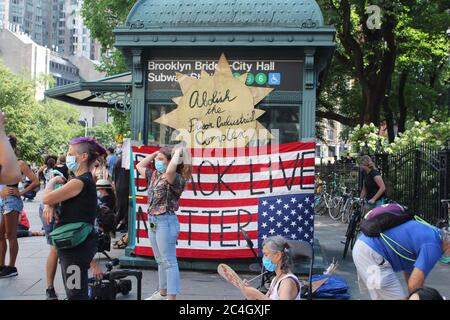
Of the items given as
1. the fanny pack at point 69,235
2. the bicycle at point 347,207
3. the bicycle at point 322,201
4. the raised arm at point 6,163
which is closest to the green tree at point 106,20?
the bicycle at point 322,201

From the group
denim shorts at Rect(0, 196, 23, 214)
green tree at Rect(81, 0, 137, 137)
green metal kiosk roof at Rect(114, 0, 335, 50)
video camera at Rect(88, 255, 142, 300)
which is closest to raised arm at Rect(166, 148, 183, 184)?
video camera at Rect(88, 255, 142, 300)

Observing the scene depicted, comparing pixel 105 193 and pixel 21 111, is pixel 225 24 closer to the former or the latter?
pixel 105 193

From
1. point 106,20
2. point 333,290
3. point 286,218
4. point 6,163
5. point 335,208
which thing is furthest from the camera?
point 106,20

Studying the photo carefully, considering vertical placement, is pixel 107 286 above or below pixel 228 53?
below

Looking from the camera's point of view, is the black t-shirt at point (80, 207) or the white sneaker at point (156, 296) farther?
the white sneaker at point (156, 296)

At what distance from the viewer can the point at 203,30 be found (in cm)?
870

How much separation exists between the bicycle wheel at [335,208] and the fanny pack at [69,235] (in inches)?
572

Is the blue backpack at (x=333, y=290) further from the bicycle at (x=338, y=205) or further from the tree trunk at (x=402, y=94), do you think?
the tree trunk at (x=402, y=94)

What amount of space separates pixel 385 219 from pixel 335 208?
1519 centimetres

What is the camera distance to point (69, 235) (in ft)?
17.1

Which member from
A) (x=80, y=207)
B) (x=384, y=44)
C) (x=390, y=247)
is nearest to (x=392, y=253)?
(x=390, y=247)

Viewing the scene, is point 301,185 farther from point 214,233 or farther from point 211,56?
point 211,56

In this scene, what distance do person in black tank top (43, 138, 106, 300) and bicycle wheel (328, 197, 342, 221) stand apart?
47.2 feet

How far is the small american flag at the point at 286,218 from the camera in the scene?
8531 millimetres
